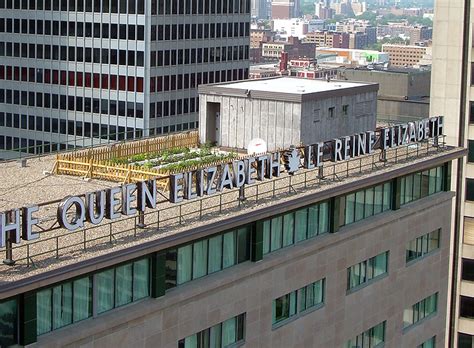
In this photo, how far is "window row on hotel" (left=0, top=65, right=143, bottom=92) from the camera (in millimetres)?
142375

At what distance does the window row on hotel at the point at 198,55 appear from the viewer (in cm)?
14125

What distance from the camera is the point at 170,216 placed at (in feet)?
173

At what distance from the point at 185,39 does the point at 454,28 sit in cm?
5046

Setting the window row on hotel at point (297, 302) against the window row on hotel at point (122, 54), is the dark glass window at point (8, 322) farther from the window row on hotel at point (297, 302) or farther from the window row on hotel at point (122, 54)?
the window row on hotel at point (122, 54)

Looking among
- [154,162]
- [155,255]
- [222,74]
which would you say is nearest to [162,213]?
[155,255]

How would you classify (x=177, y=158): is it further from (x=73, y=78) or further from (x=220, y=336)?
(x=73, y=78)

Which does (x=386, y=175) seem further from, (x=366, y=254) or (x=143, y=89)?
(x=143, y=89)

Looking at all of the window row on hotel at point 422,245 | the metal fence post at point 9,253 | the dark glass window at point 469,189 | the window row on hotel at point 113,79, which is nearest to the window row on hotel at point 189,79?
the window row on hotel at point 113,79

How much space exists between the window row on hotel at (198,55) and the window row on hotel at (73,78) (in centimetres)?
366

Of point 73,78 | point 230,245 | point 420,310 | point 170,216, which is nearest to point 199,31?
point 73,78

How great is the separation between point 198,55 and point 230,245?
96.0m

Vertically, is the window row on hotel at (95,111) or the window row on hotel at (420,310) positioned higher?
the window row on hotel at (95,111)

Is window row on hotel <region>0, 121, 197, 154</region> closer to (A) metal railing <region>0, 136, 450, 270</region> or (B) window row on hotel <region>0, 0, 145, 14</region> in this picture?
(B) window row on hotel <region>0, 0, 145, 14</region>

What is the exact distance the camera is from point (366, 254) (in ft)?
207
